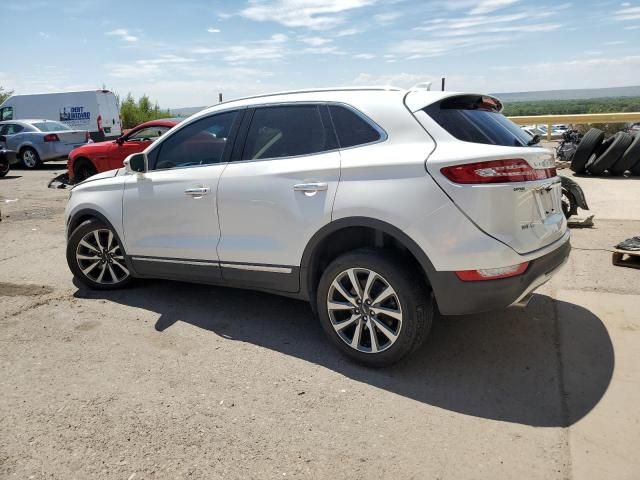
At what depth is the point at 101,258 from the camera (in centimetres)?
523

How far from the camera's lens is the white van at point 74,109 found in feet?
65.5

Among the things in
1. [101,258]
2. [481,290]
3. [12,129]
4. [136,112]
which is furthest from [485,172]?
[136,112]

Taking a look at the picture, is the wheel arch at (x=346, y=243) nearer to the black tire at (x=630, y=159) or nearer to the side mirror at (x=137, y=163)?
the side mirror at (x=137, y=163)

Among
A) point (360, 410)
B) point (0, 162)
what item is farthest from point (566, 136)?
point (0, 162)

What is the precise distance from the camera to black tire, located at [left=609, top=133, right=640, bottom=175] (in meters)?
10.7

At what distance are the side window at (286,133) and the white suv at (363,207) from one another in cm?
1

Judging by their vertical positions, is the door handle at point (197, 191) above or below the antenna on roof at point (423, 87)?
below

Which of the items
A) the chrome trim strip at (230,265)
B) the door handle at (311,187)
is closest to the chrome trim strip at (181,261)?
the chrome trim strip at (230,265)

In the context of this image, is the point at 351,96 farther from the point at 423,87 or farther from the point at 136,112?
the point at 136,112

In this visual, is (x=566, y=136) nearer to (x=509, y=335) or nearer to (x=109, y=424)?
(x=509, y=335)

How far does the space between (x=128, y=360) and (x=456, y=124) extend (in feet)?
9.14

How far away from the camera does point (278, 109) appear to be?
160 inches

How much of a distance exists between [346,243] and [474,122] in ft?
3.88

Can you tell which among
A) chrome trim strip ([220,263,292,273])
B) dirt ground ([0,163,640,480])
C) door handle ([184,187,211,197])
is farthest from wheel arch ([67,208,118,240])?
chrome trim strip ([220,263,292,273])
